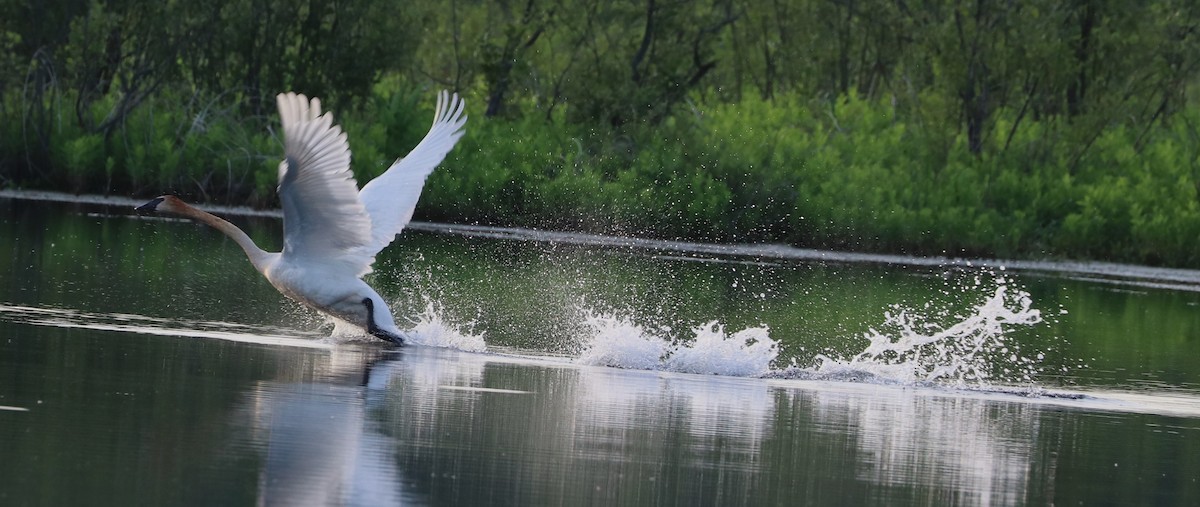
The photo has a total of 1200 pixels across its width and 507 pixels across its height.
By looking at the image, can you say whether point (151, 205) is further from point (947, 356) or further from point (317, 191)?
point (947, 356)

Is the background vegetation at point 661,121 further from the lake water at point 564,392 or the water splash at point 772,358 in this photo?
the water splash at point 772,358

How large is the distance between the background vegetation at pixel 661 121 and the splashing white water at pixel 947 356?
1018 centimetres

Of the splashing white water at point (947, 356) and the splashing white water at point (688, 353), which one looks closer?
the splashing white water at point (688, 353)

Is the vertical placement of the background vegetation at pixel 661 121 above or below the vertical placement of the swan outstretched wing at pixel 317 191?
above

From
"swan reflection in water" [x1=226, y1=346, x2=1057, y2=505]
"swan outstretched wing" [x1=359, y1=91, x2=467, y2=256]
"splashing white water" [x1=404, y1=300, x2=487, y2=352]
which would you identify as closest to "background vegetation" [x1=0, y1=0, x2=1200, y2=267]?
"swan outstretched wing" [x1=359, y1=91, x2=467, y2=256]

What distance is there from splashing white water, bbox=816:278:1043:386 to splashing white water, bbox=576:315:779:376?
0.49 meters

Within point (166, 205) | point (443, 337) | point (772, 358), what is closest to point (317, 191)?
point (443, 337)

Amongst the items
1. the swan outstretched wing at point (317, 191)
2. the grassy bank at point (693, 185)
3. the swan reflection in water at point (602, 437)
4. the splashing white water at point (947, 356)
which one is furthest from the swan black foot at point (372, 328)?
the grassy bank at point (693, 185)

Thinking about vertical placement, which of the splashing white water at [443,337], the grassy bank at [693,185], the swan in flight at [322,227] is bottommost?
the splashing white water at [443,337]

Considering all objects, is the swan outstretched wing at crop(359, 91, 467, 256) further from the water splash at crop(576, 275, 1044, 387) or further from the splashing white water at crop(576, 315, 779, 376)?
the splashing white water at crop(576, 315, 779, 376)

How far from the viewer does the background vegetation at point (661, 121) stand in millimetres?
27859

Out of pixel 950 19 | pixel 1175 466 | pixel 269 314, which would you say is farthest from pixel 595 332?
pixel 950 19

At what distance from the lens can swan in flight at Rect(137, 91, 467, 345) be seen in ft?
42.4

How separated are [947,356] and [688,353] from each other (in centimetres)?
305
